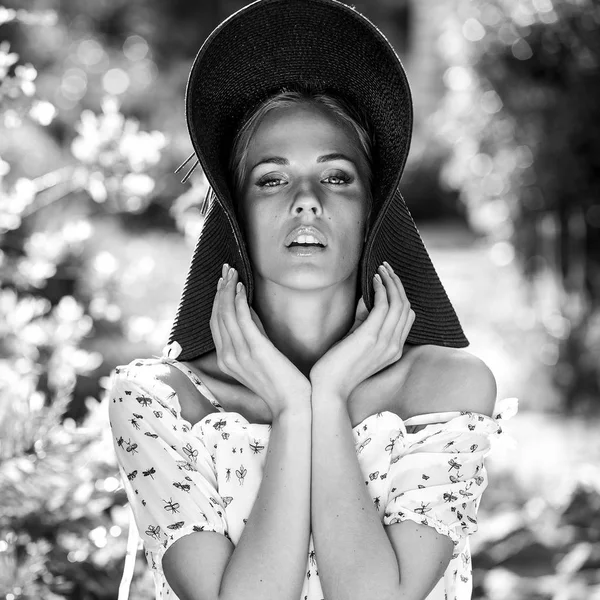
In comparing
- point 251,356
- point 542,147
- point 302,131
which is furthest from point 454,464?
point 542,147

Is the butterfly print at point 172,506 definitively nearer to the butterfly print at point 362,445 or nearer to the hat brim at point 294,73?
the butterfly print at point 362,445

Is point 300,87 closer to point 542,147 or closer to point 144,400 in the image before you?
point 144,400

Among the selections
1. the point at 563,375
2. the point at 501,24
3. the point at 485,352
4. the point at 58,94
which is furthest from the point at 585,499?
the point at 58,94

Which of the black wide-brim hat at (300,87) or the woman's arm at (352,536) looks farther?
the black wide-brim hat at (300,87)

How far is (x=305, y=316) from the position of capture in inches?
99.1

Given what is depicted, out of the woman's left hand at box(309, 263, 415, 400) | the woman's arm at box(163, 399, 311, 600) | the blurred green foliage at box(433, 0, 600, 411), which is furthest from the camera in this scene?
the blurred green foliage at box(433, 0, 600, 411)

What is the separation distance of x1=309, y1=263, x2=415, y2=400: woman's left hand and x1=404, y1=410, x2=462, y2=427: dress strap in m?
0.14

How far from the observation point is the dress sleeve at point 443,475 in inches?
86.7

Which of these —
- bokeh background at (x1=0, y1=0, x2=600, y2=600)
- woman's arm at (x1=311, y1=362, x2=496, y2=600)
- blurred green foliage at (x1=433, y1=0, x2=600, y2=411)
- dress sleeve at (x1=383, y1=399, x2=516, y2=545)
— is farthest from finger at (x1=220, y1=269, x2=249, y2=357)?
blurred green foliage at (x1=433, y1=0, x2=600, y2=411)

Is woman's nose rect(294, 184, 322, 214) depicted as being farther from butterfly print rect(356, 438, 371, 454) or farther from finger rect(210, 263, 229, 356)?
butterfly print rect(356, 438, 371, 454)

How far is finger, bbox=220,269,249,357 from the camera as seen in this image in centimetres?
235

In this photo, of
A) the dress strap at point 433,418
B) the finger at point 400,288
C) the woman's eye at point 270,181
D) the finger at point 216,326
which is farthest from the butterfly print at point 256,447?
the woman's eye at point 270,181

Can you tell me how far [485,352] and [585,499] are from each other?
263 cm

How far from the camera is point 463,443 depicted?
Result: 226 cm
